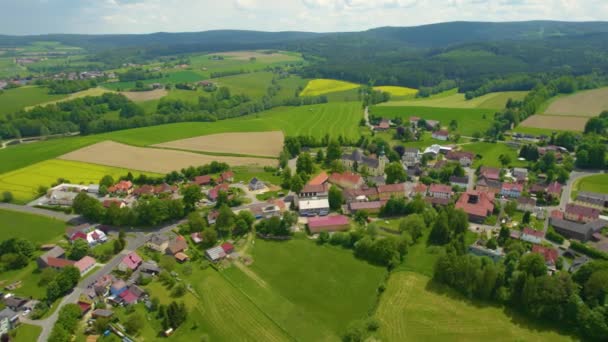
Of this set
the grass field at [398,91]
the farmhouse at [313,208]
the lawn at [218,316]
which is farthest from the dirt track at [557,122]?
the lawn at [218,316]

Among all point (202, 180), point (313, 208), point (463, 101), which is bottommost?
point (202, 180)

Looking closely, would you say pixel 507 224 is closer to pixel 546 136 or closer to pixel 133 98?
pixel 546 136

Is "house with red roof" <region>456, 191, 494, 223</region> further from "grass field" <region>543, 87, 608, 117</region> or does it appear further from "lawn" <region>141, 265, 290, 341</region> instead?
"grass field" <region>543, 87, 608, 117</region>

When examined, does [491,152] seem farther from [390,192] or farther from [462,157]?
[390,192]

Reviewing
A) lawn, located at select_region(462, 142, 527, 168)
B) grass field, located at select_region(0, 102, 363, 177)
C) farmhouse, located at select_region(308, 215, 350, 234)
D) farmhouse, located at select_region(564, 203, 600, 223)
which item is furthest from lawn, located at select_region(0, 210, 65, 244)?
lawn, located at select_region(462, 142, 527, 168)

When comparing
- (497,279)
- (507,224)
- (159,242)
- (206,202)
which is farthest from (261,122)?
(497,279)

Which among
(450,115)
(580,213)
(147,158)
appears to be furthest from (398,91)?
(580,213)
